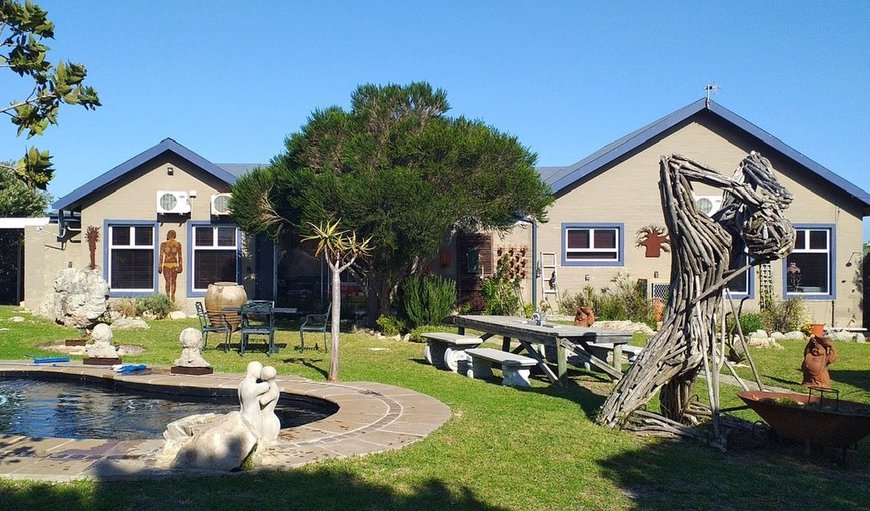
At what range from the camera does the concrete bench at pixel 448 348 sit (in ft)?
38.8

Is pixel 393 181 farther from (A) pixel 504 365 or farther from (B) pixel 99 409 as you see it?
(B) pixel 99 409

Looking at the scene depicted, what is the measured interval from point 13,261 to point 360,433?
75.3ft

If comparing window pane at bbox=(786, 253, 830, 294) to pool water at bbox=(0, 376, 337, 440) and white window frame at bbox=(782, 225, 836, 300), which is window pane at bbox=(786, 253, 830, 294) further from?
pool water at bbox=(0, 376, 337, 440)

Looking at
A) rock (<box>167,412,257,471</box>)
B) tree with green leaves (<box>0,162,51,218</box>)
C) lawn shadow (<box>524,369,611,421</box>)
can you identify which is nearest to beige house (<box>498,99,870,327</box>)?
lawn shadow (<box>524,369,611,421</box>)

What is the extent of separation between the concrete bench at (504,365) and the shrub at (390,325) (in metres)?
5.56

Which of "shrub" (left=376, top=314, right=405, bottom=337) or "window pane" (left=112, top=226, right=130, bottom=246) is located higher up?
"window pane" (left=112, top=226, right=130, bottom=246)

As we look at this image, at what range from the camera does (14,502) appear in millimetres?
4930

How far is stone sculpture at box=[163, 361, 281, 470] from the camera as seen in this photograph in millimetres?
5688

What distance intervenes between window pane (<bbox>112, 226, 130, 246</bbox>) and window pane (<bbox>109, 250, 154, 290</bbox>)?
0.28 meters

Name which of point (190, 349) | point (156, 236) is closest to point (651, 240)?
point (190, 349)

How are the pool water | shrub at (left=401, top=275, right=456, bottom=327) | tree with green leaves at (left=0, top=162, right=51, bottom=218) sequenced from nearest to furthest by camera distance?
the pool water < shrub at (left=401, top=275, right=456, bottom=327) < tree with green leaves at (left=0, top=162, right=51, bottom=218)

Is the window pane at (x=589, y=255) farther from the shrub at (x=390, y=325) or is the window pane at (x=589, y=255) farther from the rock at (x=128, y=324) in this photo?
the rock at (x=128, y=324)

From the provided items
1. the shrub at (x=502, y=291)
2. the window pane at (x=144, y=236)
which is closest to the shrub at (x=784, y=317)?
the shrub at (x=502, y=291)

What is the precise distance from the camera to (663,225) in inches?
771
